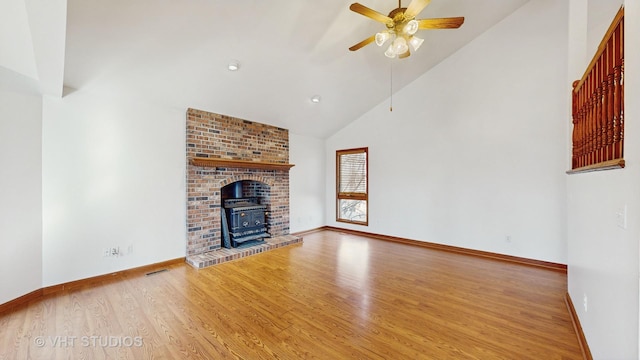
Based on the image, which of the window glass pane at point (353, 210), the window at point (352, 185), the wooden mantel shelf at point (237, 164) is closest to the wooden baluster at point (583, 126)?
the window at point (352, 185)

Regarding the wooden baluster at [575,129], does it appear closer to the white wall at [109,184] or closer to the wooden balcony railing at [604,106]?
the wooden balcony railing at [604,106]

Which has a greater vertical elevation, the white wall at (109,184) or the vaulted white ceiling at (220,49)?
the vaulted white ceiling at (220,49)

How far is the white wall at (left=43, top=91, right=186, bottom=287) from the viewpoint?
9.28 ft

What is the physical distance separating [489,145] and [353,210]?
301 centimetres

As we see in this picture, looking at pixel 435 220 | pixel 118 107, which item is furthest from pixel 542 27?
pixel 118 107

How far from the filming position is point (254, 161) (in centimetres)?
466

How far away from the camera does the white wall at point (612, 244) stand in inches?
41.7

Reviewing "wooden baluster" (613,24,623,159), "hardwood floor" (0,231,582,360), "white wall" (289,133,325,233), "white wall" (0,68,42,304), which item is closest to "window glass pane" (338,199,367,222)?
"white wall" (289,133,325,233)

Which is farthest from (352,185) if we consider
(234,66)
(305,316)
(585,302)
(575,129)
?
(585,302)

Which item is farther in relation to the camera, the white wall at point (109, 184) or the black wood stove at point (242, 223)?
the black wood stove at point (242, 223)

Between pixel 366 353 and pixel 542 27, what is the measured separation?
4.69 meters

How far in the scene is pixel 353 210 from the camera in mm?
5918

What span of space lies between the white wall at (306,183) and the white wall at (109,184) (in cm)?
231

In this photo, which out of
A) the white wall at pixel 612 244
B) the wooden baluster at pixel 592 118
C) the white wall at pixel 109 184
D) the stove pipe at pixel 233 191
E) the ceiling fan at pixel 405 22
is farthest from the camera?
the stove pipe at pixel 233 191
